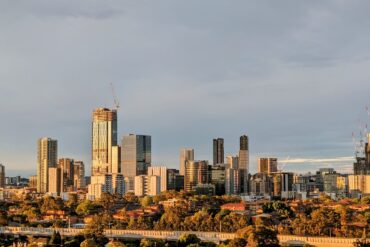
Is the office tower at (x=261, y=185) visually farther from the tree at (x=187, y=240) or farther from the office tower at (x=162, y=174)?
the tree at (x=187, y=240)

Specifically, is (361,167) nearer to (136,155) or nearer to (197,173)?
(197,173)

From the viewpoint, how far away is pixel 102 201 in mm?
76312

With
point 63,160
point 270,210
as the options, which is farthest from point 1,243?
point 63,160

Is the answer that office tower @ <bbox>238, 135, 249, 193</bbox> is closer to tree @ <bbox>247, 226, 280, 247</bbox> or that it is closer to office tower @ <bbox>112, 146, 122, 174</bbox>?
office tower @ <bbox>112, 146, 122, 174</bbox>

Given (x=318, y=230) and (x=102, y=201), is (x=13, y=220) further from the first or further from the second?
(x=318, y=230)

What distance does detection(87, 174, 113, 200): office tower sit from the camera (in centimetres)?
10671

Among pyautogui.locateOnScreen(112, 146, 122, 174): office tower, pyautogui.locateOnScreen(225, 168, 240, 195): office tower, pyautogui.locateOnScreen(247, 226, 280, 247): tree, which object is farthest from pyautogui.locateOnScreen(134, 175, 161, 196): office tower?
pyautogui.locateOnScreen(247, 226, 280, 247): tree

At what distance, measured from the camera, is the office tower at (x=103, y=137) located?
504ft

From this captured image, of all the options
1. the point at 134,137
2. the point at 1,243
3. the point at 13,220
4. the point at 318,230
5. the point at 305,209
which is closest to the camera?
the point at 1,243

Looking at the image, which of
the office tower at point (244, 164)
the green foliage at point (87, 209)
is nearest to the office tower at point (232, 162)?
the office tower at point (244, 164)

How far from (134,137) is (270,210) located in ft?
263

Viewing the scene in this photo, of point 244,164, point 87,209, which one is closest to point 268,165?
point 244,164

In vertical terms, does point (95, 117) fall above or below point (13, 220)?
above

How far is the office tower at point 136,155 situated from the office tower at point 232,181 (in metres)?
25.9
